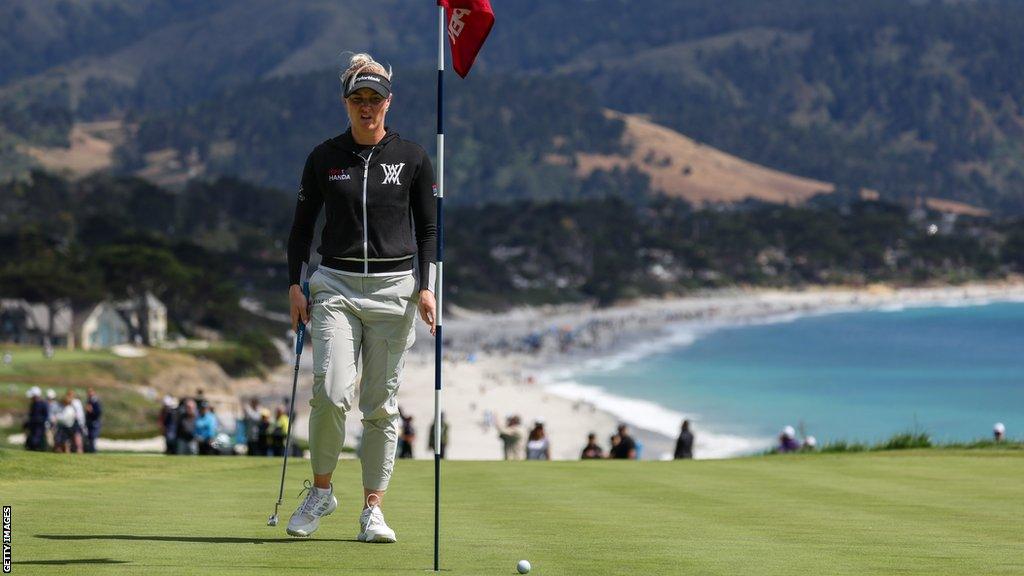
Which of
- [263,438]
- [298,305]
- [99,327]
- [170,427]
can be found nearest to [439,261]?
[298,305]

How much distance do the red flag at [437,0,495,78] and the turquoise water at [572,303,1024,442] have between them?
4919cm

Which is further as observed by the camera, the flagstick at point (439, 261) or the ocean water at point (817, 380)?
the ocean water at point (817, 380)

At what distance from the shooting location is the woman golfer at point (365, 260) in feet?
26.0

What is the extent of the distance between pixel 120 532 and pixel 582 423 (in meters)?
60.2

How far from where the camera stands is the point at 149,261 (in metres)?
94.4

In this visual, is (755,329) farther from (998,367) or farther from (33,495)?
(33,495)

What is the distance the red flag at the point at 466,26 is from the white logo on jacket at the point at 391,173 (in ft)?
2.04

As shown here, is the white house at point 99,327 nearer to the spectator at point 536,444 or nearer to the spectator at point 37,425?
the spectator at point 37,425

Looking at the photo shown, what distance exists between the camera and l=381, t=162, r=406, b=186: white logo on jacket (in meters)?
7.98

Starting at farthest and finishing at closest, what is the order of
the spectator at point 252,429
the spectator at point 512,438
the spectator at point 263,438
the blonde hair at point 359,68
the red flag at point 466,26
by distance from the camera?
the spectator at point 512,438 < the spectator at point 252,429 < the spectator at point 263,438 < the red flag at point 466,26 < the blonde hair at point 359,68

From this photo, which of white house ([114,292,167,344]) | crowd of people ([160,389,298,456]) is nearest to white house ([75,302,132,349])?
white house ([114,292,167,344])

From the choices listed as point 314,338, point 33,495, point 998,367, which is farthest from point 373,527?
point 998,367

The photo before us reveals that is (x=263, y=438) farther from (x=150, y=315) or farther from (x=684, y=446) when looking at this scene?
(x=150, y=315)

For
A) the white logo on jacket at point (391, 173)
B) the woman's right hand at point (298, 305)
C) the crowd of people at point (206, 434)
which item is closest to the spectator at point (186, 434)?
the crowd of people at point (206, 434)
